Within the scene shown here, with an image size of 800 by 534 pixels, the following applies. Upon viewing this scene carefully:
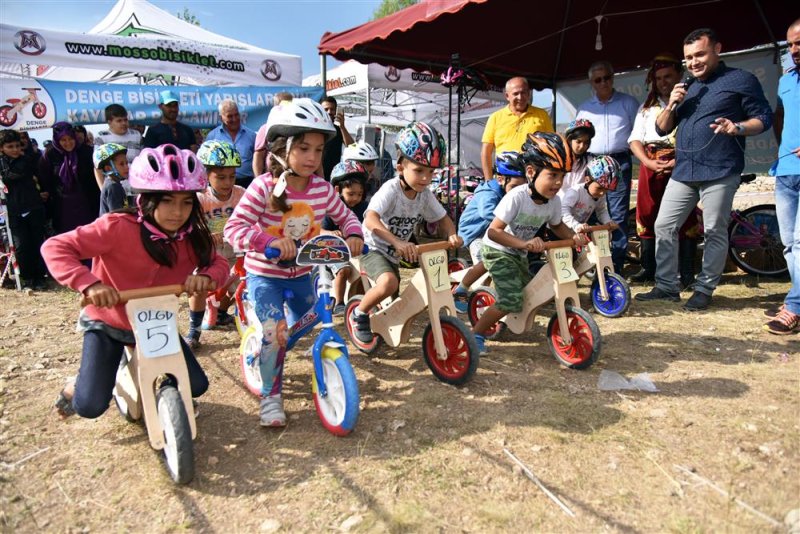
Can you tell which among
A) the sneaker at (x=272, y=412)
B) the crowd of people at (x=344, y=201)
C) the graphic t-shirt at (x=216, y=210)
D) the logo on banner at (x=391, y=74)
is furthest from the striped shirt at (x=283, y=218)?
the logo on banner at (x=391, y=74)

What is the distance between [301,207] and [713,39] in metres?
4.07

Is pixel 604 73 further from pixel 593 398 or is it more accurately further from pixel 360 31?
pixel 593 398

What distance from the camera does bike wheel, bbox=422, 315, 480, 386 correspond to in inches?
129

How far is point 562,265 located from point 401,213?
129 centimetres

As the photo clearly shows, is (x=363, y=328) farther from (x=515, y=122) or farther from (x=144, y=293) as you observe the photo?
(x=515, y=122)

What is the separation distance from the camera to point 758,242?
6137 millimetres

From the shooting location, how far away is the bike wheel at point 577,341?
357 centimetres

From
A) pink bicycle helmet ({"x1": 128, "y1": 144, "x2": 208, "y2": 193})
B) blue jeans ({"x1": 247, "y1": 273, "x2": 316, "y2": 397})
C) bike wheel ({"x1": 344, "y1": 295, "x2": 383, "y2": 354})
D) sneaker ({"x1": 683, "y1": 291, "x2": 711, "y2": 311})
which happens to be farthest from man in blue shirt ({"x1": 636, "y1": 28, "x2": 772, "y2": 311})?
pink bicycle helmet ({"x1": 128, "y1": 144, "x2": 208, "y2": 193})

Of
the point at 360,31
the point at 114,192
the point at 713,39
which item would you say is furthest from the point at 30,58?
the point at 713,39

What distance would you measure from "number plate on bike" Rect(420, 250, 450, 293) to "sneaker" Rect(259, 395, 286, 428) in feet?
4.06

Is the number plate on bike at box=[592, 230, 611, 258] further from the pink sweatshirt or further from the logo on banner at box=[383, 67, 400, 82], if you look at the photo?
the logo on banner at box=[383, 67, 400, 82]

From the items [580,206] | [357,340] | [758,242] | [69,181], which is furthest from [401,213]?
[69,181]

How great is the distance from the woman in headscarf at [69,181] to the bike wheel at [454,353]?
18.6 ft

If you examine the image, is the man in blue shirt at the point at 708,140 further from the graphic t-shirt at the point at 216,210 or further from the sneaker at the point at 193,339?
the sneaker at the point at 193,339
